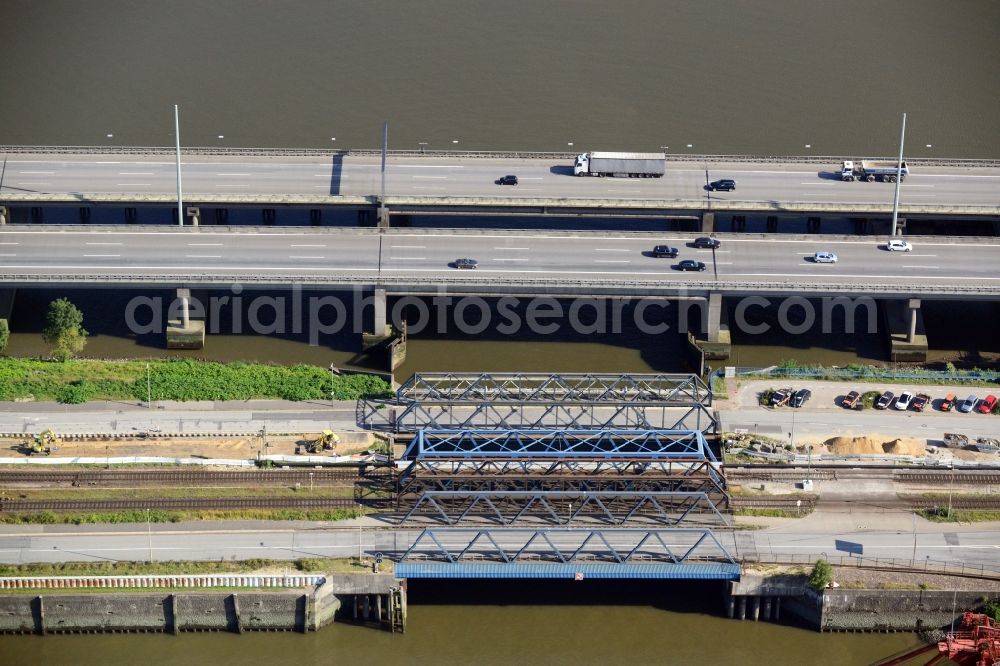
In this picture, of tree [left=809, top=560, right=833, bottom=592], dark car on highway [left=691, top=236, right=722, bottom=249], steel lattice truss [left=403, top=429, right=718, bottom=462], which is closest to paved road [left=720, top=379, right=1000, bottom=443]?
steel lattice truss [left=403, top=429, right=718, bottom=462]

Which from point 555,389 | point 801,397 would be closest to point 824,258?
point 801,397

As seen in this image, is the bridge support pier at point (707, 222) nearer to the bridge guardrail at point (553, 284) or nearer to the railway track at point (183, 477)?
the bridge guardrail at point (553, 284)

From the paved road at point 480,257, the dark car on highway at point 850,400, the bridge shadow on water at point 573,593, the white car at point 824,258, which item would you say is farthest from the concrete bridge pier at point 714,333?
the bridge shadow on water at point 573,593

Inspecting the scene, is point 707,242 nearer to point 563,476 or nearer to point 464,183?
point 464,183

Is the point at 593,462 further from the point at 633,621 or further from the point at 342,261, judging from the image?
the point at 342,261

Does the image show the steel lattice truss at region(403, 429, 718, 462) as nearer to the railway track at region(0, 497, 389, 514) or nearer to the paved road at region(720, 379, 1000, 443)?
the paved road at region(720, 379, 1000, 443)

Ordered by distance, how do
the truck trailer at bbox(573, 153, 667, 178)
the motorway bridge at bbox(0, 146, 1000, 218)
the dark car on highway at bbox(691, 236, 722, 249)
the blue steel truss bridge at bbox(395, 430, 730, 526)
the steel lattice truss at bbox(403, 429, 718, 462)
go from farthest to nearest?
the truck trailer at bbox(573, 153, 667, 178) → the motorway bridge at bbox(0, 146, 1000, 218) → the dark car on highway at bbox(691, 236, 722, 249) → the steel lattice truss at bbox(403, 429, 718, 462) → the blue steel truss bridge at bbox(395, 430, 730, 526)
